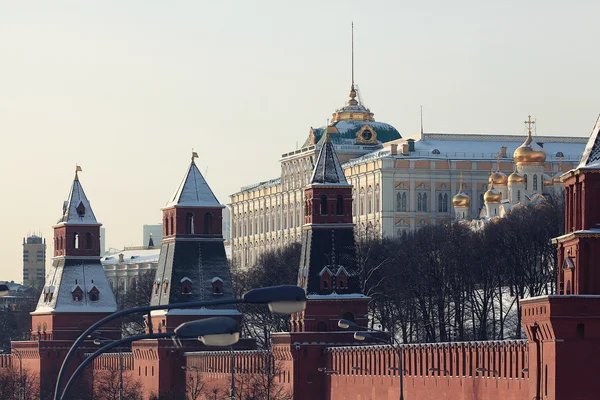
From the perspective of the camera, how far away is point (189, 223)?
114m

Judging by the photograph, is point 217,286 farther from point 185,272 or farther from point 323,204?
point 323,204

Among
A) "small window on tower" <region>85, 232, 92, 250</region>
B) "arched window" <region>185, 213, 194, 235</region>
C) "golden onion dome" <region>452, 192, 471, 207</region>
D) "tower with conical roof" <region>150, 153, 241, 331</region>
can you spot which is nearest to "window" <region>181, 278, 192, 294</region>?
"tower with conical roof" <region>150, 153, 241, 331</region>

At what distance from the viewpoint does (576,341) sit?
63.9 metres

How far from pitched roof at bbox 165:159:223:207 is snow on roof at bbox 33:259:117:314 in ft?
36.3

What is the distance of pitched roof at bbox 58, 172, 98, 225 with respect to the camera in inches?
5012

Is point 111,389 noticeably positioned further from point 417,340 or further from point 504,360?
point 504,360

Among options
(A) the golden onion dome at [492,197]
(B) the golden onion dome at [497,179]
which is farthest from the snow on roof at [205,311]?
(B) the golden onion dome at [497,179]

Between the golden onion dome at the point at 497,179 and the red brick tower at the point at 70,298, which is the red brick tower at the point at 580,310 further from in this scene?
the golden onion dome at the point at 497,179

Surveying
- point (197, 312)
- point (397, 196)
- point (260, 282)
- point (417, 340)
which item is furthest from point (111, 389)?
point (397, 196)

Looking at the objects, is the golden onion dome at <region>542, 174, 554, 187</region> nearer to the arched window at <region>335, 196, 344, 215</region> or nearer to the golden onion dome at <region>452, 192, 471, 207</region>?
the golden onion dome at <region>452, 192, 471, 207</region>

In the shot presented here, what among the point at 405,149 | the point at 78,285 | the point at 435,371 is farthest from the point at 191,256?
the point at 405,149

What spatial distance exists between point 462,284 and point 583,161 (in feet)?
169

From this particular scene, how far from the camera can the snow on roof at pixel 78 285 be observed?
125m

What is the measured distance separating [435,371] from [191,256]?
30532mm
